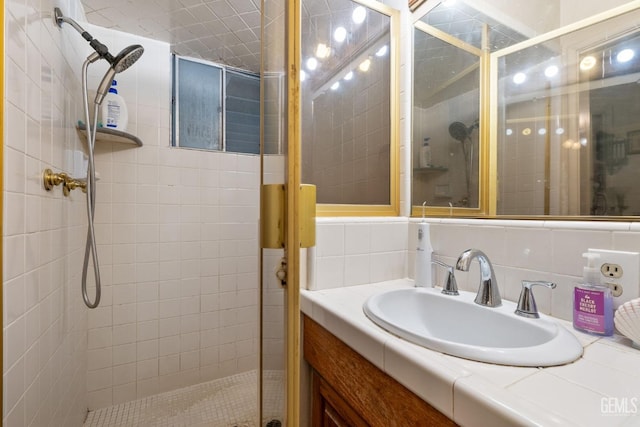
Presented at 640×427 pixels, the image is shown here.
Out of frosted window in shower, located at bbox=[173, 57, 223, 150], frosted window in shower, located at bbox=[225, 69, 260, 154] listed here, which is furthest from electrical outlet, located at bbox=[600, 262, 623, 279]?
frosted window in shower, located at bbox=[173, 57, 223, 150]

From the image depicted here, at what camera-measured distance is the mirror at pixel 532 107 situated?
63cm

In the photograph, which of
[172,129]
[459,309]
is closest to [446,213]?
[459,309]

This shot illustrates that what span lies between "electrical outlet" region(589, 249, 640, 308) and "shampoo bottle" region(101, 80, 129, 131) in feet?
6.07

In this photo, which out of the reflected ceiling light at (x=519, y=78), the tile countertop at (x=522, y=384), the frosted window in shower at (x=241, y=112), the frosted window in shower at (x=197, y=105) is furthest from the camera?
the frosted window in shower at (x=241, y=112)

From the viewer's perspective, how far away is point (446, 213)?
1.00 m

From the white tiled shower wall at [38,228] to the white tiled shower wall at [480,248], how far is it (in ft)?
2.53

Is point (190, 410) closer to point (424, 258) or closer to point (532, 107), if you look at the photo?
point (424, 258)

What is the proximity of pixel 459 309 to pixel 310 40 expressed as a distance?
1.02 meters

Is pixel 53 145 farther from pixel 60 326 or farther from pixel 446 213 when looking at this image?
pixel 446 213

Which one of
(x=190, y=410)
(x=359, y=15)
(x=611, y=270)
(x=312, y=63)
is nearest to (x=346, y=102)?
(x=312, y=63)

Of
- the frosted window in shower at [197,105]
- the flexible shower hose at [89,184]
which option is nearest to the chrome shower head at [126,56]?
the flexible shower hose at [89,184]

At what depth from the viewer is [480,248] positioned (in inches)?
33.0

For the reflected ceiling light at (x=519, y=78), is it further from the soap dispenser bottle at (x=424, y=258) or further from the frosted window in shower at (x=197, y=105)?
the frosted window in shower at (x=197, y=105)

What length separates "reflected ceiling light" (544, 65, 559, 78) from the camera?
2.40ft
